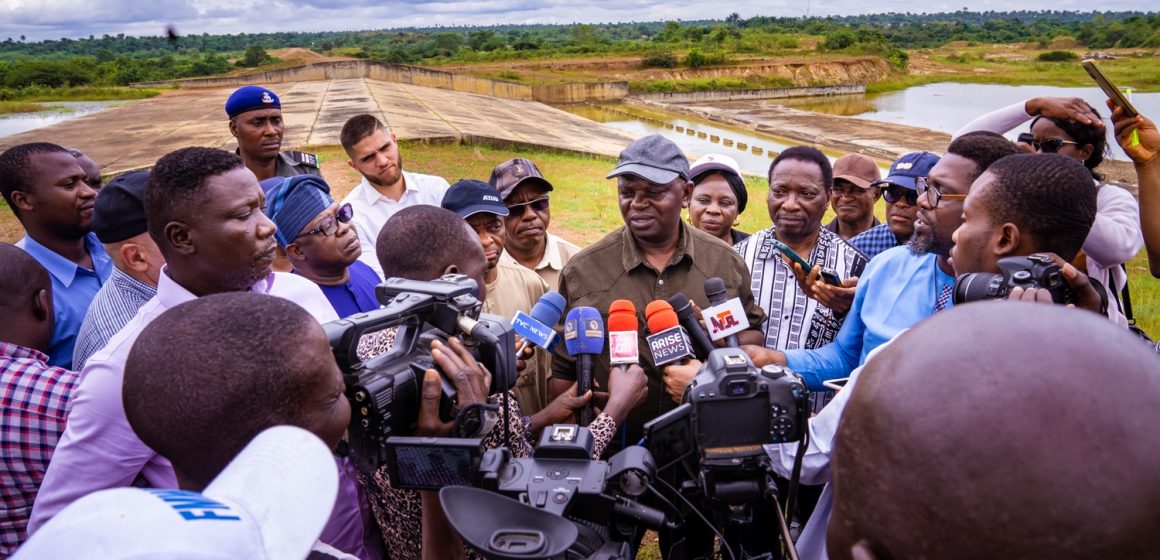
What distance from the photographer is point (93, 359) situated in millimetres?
1790

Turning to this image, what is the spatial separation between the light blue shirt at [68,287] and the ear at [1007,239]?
3.27 metres

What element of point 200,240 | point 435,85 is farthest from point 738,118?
point 200,240

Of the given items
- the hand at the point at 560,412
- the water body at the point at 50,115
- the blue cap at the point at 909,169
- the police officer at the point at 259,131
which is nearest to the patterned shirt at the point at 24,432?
the hand at the point at 560,412

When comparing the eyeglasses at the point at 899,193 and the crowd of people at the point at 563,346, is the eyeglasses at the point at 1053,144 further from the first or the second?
the eyeglasses at the point at 899,193

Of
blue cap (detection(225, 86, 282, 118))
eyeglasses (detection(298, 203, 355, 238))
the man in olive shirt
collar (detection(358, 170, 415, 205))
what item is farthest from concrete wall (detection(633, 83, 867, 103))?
Result: eyeglasses (detection(298, 203, 355, 238))

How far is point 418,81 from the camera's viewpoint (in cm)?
3928

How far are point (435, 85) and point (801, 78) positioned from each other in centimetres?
2713

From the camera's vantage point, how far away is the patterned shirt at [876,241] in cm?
402

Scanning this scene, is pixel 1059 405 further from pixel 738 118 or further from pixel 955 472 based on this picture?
pixel 738 118

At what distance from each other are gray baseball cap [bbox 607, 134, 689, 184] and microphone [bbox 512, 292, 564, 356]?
2.53 feet

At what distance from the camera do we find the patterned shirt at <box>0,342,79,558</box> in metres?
1.87

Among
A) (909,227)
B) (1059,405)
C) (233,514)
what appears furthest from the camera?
(909,227)

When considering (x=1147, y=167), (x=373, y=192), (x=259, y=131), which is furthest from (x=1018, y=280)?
(x=259, y=131)

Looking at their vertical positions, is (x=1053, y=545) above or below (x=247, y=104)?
below
